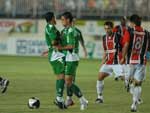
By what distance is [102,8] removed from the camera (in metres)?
41.0

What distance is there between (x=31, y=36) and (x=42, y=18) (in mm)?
1296

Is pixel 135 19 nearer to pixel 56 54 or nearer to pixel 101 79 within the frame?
pixel 56 54

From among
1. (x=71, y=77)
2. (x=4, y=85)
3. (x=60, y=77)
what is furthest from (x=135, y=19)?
(x=4, y=85)

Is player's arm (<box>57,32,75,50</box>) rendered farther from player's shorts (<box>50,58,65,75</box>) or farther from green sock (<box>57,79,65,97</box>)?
green sock (<box>57,79,65,97</box>)

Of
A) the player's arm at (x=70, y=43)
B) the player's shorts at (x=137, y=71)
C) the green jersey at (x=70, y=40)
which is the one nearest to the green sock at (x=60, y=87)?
the green jersey at (x=70, y=40)

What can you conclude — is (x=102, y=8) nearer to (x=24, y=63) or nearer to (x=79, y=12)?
(x=79, y=12)

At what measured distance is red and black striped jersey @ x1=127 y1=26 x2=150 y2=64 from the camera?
1514 centimetres

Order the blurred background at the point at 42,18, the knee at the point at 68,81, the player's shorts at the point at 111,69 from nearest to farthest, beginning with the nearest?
the knee at the point at 68,81, the player's shorts at the point at 111,69, the blurred background at the point at 42,18

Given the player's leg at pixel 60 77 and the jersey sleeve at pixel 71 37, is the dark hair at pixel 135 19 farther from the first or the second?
the player's leg at pixel 60 77

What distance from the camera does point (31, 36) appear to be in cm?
4153

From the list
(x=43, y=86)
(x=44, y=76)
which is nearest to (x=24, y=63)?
(x=44, y=76)

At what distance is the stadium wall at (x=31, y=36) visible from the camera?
40.5 metres

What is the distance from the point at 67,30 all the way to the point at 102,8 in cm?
2582

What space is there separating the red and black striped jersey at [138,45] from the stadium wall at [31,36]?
24.8 metres
